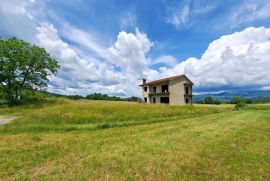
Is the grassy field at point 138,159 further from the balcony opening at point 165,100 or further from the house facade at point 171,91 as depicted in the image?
the balcony opening at point 165,100

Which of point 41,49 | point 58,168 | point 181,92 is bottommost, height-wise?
point 58,168

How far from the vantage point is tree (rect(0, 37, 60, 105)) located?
102 feet

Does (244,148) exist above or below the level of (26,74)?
below

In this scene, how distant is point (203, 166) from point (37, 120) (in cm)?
1596

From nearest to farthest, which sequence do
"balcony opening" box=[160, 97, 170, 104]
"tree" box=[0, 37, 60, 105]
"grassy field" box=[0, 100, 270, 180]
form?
1. "grassy field" box=[0, 100, 270, 180]
2. "tree" box=[0, 37, 60, 105]
3. "balcony opening" box=[160, 97, 170, 104]

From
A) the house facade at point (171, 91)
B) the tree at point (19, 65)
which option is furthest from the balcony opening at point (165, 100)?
the tree at point (19, 65)

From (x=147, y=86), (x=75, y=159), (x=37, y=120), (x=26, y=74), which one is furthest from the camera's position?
(x=147, y=86)

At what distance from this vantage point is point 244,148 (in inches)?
306

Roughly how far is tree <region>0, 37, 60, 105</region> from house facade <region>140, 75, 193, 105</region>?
26.2 m

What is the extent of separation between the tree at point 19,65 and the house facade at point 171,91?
26.2m

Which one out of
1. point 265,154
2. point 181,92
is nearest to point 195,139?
point 265,154

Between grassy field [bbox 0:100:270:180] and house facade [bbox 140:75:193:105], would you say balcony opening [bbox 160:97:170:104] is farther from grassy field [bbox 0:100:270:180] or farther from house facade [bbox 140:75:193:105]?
grassy field [bbox 0:100:270:180]

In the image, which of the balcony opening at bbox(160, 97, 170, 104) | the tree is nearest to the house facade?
the balcony opening at bbox(160, 97, 170, 104)

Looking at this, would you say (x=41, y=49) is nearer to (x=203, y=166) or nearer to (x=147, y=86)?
(x=147, y=86)
